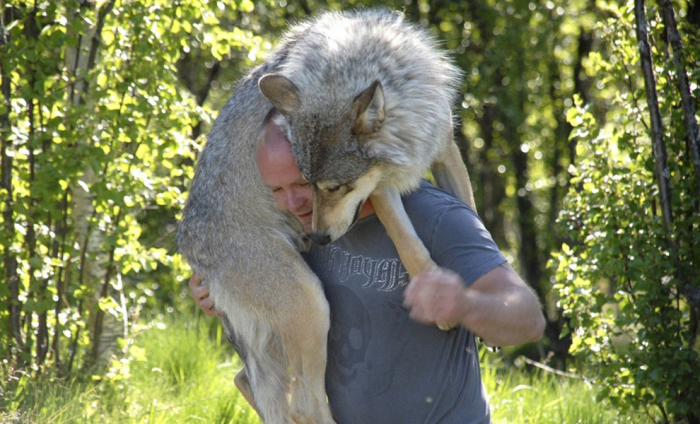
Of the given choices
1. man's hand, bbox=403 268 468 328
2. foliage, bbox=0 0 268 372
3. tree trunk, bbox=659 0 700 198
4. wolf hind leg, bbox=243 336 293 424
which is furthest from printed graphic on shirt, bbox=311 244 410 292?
tree trunk, bbox=659 0 700 198

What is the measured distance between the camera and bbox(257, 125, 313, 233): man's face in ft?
9.78

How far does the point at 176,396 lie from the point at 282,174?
240cm

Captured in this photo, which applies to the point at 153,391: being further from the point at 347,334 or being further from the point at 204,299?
the point at 347,334

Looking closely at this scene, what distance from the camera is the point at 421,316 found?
6.59 feet

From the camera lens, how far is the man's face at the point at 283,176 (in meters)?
2.98

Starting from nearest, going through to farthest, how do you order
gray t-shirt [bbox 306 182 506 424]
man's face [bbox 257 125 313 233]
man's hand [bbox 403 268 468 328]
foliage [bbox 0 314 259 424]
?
man's hand [bbox 403 268 468 328] → gray t-shirt [bbox 306 182 506 424] → man's face [bbox 257 125 313 233] → foliage [bbox 0 314 259 424]

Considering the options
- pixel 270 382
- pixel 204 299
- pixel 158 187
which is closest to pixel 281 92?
pixel 204 299

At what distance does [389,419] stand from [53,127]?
279 cm

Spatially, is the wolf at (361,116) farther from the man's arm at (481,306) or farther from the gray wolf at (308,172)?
the man's arm at (481,306)

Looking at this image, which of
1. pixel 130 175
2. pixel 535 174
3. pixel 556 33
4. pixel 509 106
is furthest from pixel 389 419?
pixel 535 174

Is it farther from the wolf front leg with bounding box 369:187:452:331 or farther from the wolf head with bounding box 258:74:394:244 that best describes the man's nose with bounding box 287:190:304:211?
the wolf front leg with bounding box 369:187:452:331

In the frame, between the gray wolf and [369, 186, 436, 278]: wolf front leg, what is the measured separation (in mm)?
12

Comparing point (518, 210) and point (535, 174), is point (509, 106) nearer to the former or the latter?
point (518, 210)

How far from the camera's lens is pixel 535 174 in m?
14.0
